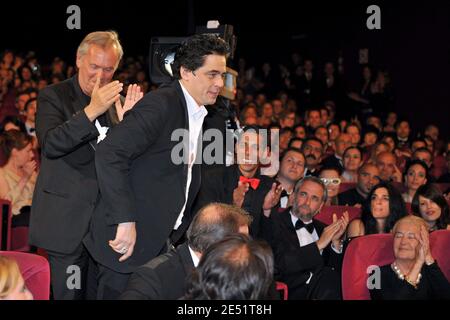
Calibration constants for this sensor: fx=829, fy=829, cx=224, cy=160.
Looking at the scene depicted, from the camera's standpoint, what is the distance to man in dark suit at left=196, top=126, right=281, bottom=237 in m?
4.15

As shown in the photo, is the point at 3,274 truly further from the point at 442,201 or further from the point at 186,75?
the point at 442,201

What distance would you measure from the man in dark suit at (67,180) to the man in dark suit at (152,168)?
201 mm

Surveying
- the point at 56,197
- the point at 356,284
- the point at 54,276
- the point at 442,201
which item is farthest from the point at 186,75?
the point at 442,201

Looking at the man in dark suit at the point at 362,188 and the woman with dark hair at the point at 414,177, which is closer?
the man in dark suit at the point at 362,188

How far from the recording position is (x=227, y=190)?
4.23m

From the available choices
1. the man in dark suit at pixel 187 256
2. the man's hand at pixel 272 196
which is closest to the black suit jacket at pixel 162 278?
the man in dark suit at pixel 187 256

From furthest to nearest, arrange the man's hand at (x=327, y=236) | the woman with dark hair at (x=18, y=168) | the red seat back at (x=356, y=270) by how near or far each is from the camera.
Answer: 1. the woman with dark hair at (x=18, y=168)
2. the man's hand at (x=327, y=236)
3. the red seat back at (x=356, y=270)

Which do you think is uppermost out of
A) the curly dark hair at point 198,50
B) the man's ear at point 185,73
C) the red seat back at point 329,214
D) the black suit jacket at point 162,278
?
the curly dark hair at point 198,50

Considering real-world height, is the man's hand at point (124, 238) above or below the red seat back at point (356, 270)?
above

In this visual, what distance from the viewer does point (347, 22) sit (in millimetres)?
14453

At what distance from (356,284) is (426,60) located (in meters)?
9.66

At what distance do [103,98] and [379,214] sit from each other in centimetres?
251

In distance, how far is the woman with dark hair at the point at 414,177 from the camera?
6.57 metres

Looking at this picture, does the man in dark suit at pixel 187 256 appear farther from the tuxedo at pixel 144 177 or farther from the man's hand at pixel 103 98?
the man's hand at pixel 103 98
